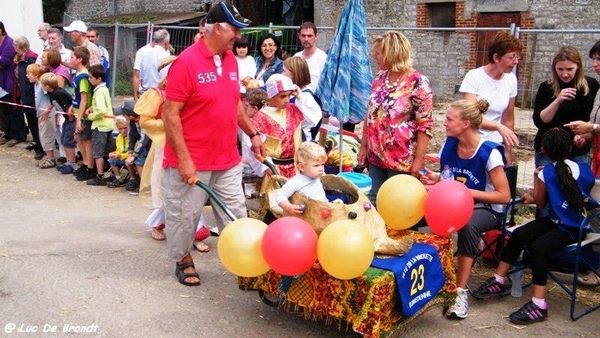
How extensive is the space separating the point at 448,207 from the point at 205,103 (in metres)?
1.87

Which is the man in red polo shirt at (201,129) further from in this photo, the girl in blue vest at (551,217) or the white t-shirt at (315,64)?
the white t-shirt at (315,64)

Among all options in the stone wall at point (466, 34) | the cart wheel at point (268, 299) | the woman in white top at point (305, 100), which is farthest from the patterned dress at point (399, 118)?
the stone wall at point (466, 34)

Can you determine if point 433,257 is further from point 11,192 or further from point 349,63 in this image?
point 11,192

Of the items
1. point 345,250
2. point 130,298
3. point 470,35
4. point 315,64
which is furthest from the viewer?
point 470,35

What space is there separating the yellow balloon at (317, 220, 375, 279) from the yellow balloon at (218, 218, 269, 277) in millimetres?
392

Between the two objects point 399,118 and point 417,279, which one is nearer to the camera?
point 417,279

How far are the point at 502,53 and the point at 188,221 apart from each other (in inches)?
112

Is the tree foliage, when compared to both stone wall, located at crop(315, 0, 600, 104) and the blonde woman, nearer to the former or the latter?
stone wall, located at crop(315, 0, 600, 104)

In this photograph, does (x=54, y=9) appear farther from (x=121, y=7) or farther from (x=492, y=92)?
(x=492, y=92)

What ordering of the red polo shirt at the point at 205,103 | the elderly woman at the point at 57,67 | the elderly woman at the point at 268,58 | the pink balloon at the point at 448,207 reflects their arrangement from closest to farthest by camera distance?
the pink balloon at the point at 448,207, the red polo shirt at the point at 205,103, the elderly woman at the point at 268,58, the elderly woman at the point at 57,67

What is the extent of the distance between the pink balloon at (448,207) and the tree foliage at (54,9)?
87.6ft

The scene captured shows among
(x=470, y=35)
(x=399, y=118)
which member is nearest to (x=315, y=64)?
(x=399, y=118)

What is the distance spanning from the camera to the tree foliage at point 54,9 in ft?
91.2

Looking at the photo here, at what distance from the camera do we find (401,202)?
4531 mm
